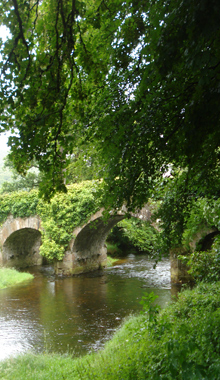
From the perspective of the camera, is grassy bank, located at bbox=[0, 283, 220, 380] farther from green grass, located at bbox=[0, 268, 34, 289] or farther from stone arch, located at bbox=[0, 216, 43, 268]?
stone arch, located at bbox=[0, 216, 43, 268]

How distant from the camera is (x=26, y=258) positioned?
19234 millimetres

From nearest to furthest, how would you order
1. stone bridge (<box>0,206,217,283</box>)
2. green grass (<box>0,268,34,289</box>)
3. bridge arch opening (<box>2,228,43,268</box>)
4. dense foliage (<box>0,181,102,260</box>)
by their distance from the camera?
green grass (<box>0,268,34,289</box>) → stone bridge (<box>0,206,217,283</box>) → dense foliage (<box>0,181,102,260</box>) → bridge arch opening (<box>2,228,43,268</box>)

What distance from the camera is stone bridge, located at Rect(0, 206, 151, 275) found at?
14.9m

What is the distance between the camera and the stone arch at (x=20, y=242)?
15961 mm

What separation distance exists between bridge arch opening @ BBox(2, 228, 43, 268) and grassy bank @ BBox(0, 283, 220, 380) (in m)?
12.0

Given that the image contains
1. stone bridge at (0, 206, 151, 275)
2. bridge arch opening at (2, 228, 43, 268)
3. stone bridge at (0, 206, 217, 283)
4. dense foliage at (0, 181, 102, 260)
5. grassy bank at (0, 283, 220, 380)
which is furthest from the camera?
bridge arch opening at (2, 228, 43, 268)

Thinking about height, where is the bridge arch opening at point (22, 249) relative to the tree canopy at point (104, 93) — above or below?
below

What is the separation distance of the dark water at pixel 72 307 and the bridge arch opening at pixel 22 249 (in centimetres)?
287

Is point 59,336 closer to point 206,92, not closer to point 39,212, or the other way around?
point 206,92

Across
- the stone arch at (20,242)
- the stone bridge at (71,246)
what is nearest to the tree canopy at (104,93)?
the stone bridge at (71,246)

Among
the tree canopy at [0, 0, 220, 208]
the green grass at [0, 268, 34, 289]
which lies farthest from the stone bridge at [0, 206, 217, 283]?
the tree canopy at [0, 0, 220, 208]

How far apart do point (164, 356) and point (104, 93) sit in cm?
259

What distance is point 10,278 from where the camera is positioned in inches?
549

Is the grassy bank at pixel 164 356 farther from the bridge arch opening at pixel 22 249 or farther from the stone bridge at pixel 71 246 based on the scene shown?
the bridge arch opening at pixel 22 249
